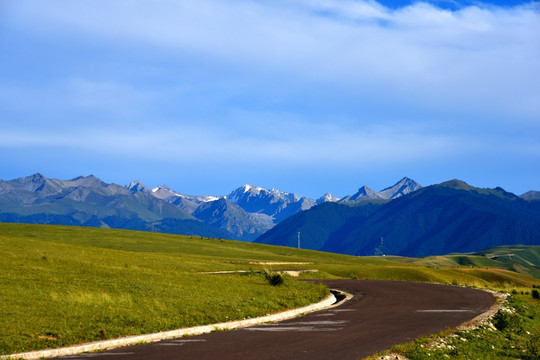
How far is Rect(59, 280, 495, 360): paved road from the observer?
1733cm

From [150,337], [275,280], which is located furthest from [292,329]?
[275,280]

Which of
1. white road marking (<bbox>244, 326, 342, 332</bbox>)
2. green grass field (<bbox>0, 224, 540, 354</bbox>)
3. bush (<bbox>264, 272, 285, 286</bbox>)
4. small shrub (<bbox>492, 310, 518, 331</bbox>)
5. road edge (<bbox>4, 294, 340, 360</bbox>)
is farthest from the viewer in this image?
bush (<bbox>264, 272, 285, 286</bbox>)

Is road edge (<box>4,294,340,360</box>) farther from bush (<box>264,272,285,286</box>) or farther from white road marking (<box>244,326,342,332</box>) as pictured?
bush (<box>264,272,285,286</box>)

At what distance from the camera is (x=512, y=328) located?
23.6 metres

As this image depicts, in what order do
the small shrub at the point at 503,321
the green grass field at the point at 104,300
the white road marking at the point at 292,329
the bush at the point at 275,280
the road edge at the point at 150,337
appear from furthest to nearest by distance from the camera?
the bush at the point at 275,280 < the small shrub at the point at 503,321 < the white road marking at the point at 292,329 < the green grass field at the point at 104,300 < the road edge at the point at 150,337

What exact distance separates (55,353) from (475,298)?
90.5 ft

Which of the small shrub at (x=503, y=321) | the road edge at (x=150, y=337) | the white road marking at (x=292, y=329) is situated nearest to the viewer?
the road edge at (x=150, y=337)

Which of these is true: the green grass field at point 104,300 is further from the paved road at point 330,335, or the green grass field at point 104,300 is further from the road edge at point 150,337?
the paved road at point 330,335

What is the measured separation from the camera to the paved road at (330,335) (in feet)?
56.9

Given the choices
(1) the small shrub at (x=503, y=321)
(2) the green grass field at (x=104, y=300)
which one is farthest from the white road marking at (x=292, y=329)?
(1) the small shrub at (x=503, y=321)

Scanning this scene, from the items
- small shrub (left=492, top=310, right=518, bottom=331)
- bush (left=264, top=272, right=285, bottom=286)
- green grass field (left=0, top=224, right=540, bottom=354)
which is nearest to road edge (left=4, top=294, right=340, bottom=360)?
green grass field (left=0, top=224, right=540, bottom=354)

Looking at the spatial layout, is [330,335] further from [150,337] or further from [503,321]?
[503,321]

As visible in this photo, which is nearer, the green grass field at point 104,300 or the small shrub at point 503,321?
the green grass field at point 104,300

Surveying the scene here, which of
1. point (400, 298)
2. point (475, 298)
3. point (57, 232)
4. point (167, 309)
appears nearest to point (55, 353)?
point (167, 309)
